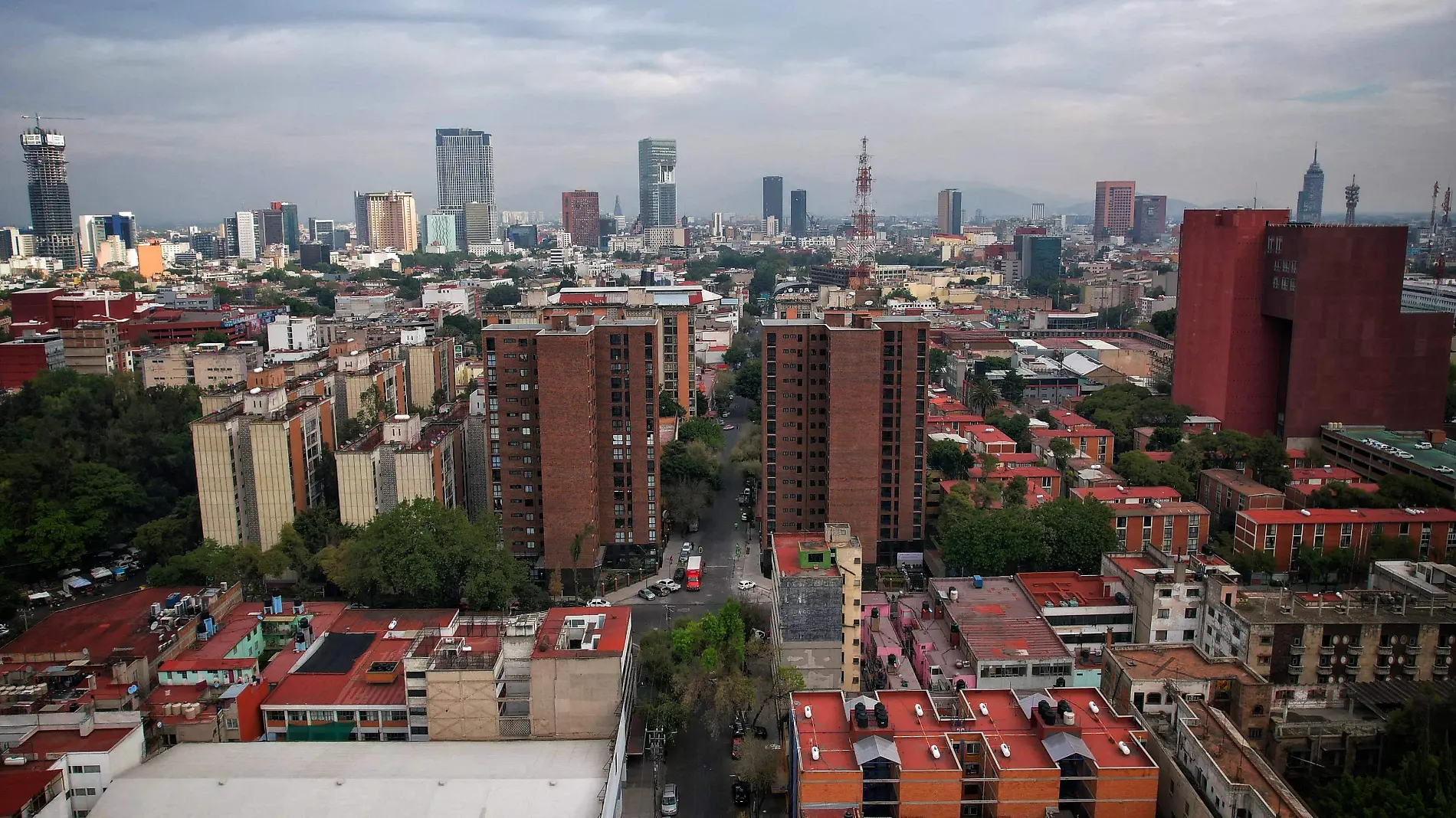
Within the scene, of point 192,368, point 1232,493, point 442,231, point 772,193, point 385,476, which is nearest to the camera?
point 385,476

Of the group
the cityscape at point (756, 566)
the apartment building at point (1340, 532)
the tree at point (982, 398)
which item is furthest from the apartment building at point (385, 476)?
the tree at point (982, 398)

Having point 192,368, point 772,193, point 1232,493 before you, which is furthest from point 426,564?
point 772,193

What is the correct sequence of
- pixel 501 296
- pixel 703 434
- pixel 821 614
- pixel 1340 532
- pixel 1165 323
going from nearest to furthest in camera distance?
pixel 821 614, pixel 1340 532, pixel 703 434, pixel 1165 323, pixel 501 296

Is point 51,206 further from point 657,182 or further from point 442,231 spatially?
point 657,182

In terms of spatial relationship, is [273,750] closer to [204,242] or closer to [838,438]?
[838,438]

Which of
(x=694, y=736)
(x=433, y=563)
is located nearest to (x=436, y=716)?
(x=694, y=736)

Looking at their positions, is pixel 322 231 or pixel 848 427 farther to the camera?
pixel 322 231

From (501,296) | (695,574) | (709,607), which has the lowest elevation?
(709,607)

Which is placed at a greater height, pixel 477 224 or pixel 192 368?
pixel 477 224
